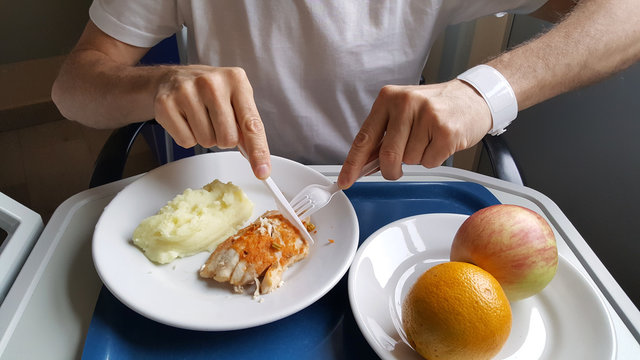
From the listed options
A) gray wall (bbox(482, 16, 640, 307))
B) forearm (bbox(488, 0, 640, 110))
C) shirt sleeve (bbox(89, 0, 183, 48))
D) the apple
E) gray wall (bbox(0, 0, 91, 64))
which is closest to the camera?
the apple

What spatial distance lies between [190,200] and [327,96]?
1.82ft


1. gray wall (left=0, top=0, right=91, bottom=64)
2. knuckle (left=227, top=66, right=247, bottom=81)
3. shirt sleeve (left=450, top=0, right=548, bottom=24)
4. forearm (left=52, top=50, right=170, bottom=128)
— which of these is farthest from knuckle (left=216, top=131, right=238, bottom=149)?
gray wall (left=0, top=0, right=91, bottom=64)

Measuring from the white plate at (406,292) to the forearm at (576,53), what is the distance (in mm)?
381

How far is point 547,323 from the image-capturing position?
74 centimetres

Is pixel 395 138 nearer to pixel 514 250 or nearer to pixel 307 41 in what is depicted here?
pixel 514 250

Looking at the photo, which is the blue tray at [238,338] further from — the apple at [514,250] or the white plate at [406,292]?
the apple at [514,250]

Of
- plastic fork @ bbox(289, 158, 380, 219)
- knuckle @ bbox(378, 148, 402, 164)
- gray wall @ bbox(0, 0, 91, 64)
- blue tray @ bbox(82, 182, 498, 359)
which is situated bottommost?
gray wall @ bbox(0, 0, 91, 64)

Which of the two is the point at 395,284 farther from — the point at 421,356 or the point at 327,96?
the point at 327,96

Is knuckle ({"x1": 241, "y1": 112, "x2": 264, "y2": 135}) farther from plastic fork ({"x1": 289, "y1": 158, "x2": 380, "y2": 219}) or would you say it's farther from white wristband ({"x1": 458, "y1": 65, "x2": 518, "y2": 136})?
white wristband ({"x1": 458, "y1": 65, "x2": 518, "y2": 136})

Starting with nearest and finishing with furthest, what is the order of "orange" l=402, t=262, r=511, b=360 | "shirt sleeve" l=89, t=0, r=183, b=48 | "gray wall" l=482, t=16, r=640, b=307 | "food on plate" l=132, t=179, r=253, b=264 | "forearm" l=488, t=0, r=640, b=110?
"orange" l=402, t=262, r=511, b=360, "food on plate" l=132, t=179, r=253, b=264, "forearm" l=488, t=0, r=640, b=110, "shirt sleeve" l=89, t=0, r=183, b=48, "gray wall" l=482, t=16, r=640, b=307

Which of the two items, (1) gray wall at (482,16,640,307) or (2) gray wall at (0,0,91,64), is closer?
(1) gray wall at (482,16,640,307)

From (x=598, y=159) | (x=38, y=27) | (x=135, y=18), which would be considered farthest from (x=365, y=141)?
(x=38, y=27)

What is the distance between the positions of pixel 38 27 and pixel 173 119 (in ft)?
9.61

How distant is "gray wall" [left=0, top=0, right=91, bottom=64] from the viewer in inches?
119
